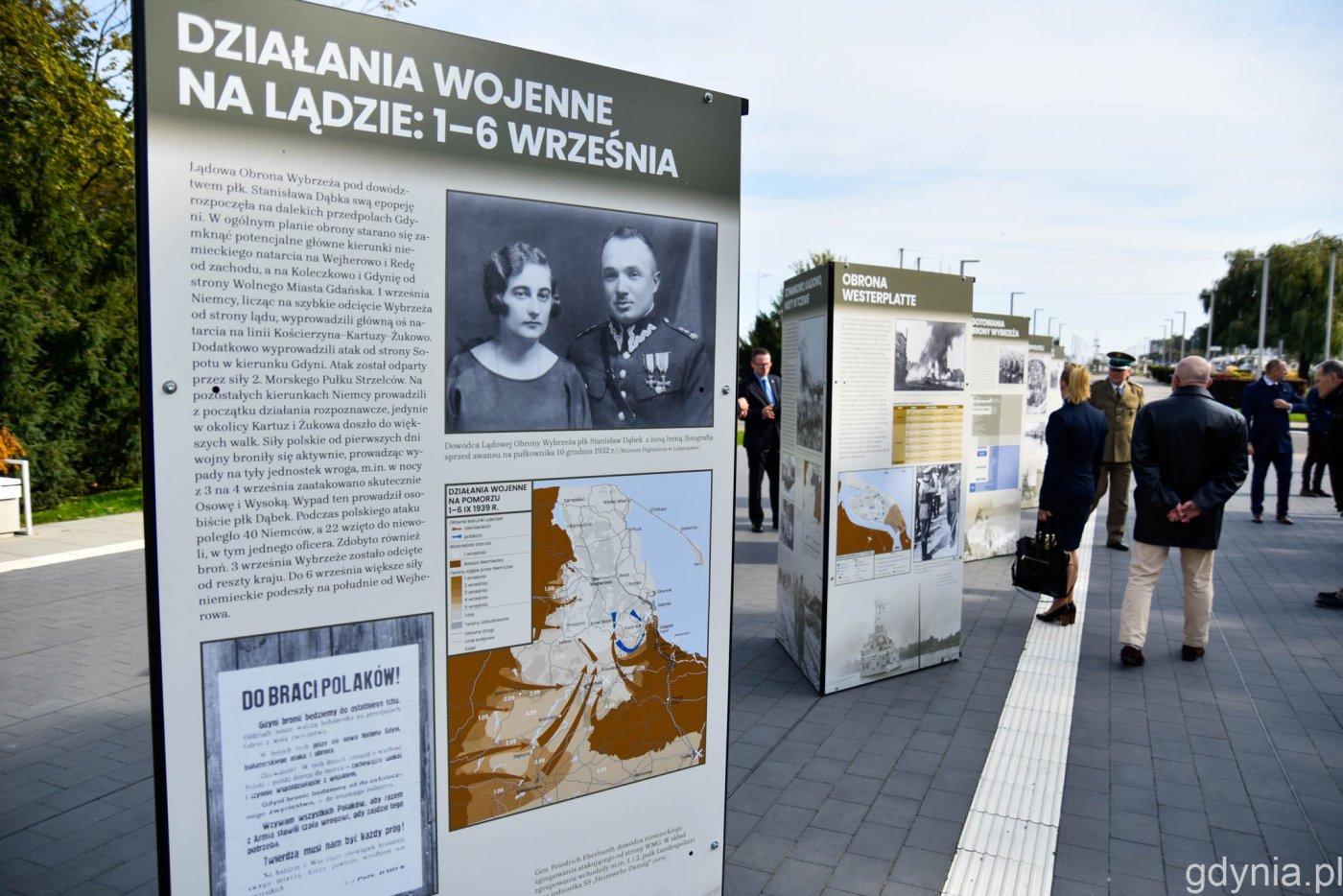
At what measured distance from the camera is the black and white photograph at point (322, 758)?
212cm

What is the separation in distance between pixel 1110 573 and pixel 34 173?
45.4 ft

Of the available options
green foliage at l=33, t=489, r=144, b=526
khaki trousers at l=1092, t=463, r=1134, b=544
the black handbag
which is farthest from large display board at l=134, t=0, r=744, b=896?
green foliage at l=33, t=489, r=144, b=526

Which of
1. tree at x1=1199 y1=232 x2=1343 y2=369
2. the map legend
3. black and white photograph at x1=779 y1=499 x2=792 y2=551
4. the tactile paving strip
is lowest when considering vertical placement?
the tactile paving strip

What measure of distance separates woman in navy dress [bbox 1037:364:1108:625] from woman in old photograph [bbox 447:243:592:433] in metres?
5.30

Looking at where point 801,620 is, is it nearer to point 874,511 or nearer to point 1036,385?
point 874,511

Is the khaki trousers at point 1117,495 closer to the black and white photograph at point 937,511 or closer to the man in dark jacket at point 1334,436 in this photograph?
the man in dark jacket at point 1334,436

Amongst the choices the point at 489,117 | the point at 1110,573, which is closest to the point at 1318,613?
the point at 1110,573

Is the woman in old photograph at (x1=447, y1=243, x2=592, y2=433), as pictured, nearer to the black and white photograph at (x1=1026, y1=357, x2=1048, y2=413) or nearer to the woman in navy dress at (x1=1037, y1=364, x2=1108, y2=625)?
the woman in navy dress at (x1=1037, y1=364, x2=1108, y2=625)

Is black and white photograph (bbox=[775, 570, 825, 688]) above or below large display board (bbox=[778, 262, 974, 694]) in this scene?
below

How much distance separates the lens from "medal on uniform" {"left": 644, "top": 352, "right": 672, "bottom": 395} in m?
2.73

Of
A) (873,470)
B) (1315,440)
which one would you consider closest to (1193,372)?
(873,470)

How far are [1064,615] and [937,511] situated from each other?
2.07 m

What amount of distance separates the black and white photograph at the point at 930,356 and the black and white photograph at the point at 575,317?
10.3 feet

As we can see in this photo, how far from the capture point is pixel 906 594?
232 inches
